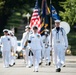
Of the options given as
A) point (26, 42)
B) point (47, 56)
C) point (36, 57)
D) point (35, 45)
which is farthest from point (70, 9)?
point (36, 57)

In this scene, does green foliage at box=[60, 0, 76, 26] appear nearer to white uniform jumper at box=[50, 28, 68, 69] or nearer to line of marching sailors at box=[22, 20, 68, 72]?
line of marching sailors at box=[22, 20, 68, 72]

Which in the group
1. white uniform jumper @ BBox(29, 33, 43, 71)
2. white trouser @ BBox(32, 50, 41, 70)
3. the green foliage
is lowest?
white trouser @ BBox(32, 50, 41, 70)

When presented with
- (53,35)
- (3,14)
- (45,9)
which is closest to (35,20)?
(45,9)

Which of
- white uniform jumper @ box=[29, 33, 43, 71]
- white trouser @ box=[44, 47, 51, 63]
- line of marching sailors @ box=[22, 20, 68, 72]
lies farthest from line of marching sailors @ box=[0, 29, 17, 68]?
white uniform jumper @ box=[29, 33, 43, 71]

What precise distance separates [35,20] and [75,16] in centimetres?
896

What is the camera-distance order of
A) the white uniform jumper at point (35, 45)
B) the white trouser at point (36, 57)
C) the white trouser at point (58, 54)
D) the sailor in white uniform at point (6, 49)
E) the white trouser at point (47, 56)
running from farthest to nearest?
the white trouser at point (47, 56) < the sailor in white uniform at point (6, 49) < the white uniform jumper at point (35, 45) < the white trouser at point (36, 57) < the white trouser at point (58, 54)

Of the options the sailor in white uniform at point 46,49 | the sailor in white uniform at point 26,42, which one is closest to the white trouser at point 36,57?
the sailor in white uniform at point 26,42

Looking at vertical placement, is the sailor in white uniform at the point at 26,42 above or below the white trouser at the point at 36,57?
above

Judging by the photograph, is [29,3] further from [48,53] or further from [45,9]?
[48,53]

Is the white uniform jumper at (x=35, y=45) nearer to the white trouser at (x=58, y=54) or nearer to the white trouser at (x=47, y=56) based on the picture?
the white trouser at (x=58, y=54)

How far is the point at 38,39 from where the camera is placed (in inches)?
947

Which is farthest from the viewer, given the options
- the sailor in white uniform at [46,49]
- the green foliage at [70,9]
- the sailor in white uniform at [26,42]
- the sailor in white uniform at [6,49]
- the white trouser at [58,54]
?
the green foliage at [70,9]

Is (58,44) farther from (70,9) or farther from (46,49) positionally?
(70,9)

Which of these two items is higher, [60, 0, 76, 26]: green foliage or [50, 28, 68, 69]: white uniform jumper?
[60, 0, 76, 26]: green foliage
